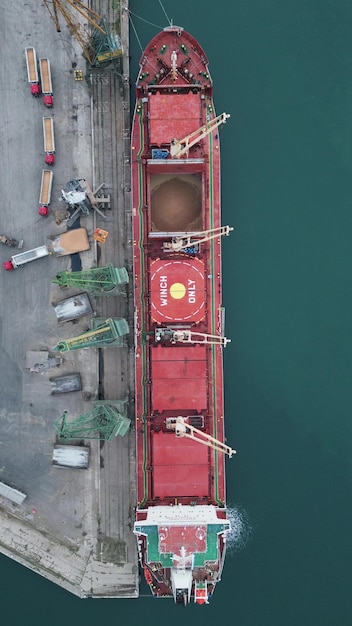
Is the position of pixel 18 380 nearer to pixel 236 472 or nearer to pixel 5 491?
pixel 5 491

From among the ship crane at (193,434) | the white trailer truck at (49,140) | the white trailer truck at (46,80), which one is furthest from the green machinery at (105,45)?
the ship crane at (193,434)

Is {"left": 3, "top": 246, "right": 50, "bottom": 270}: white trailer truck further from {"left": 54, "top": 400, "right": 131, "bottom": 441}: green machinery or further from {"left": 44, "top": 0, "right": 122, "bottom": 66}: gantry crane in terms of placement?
{"left": 44, "top": 0, "right": 122, "bottom": 66}: gantry crane

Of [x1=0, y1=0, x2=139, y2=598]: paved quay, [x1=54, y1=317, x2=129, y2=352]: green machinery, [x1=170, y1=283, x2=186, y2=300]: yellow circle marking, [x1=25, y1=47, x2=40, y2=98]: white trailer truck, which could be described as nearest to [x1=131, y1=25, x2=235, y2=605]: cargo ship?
[x1=170, y1=283, x2=186, y2=300]: yellow circle marking

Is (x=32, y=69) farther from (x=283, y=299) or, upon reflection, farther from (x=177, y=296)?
(x=283, y=299)

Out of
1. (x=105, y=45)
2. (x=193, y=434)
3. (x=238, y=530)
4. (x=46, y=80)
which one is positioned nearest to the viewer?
(x=193, y=434)

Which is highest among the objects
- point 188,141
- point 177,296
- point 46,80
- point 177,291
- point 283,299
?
point 46,80

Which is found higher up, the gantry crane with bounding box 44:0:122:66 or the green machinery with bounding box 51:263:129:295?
the gantry crane with bounding box 44:0:122:66

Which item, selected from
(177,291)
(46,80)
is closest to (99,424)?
(177,291)
